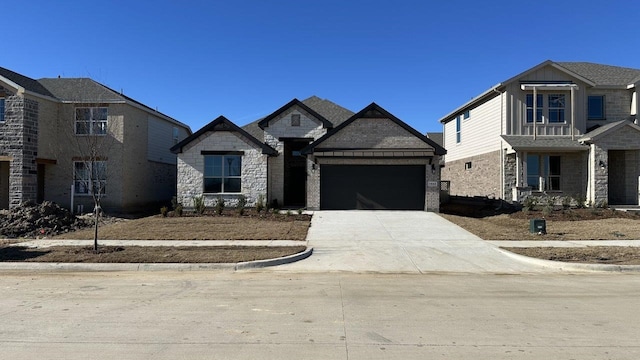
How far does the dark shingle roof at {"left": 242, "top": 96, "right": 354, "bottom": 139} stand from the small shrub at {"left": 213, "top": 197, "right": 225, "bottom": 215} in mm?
6011

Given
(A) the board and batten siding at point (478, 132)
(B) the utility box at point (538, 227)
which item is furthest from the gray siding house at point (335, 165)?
(B) the utility box at point (538, 227)

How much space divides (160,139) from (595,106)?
26589 mm

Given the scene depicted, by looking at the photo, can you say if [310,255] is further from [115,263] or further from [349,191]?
[349,191]

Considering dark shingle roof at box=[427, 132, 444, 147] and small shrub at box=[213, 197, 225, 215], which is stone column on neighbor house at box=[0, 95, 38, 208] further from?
dark shingle roof at box=[427, 132, 444, 147]

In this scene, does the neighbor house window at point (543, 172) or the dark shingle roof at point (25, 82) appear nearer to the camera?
the dark shingle roof at point (25, 82)

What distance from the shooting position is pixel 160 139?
27.2m

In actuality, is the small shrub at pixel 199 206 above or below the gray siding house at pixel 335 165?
below

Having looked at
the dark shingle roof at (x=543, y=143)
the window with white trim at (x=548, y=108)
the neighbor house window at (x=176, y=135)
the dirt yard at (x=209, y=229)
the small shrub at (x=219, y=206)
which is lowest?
the dirt yard at (x=209, y=229)

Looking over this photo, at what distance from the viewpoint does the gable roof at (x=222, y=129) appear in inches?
858

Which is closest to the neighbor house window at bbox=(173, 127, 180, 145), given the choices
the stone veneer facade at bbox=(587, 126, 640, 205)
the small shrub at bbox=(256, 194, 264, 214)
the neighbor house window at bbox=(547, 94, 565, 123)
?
the small shrub at bbox=(256, 194, 264, 214)

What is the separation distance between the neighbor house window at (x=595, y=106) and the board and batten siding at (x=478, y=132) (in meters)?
5.41

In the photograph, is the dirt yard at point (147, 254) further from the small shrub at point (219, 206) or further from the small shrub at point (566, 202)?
the small shrub at point (566, 202)

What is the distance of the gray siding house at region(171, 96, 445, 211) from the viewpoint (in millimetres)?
21469

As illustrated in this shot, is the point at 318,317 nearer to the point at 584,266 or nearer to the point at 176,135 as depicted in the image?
the point at 584,266
